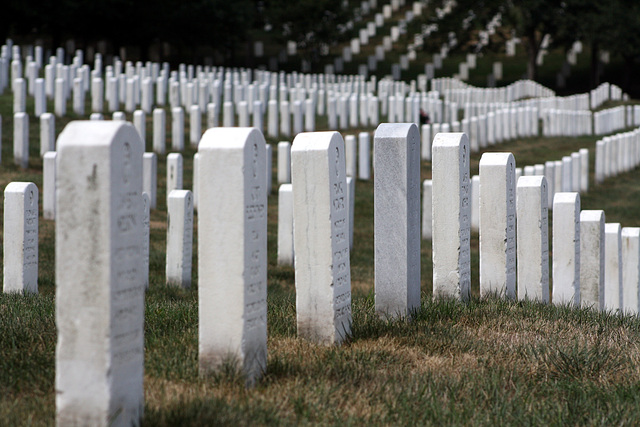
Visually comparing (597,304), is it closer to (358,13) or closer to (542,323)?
(542,323)

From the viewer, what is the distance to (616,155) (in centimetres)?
2234

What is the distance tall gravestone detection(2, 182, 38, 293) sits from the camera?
7676 mm

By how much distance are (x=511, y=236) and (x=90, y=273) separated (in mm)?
4568

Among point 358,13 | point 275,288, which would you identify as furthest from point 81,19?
point 275,288

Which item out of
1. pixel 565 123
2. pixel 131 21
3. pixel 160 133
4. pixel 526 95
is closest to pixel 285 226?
pixel 160 133

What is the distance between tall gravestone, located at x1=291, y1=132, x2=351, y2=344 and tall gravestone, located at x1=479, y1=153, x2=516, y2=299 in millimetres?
2367

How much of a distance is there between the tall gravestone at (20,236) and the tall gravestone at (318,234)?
3.72 meters

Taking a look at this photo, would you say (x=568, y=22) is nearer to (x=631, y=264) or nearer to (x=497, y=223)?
(x=631, y=264)

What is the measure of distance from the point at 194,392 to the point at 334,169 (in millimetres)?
1613

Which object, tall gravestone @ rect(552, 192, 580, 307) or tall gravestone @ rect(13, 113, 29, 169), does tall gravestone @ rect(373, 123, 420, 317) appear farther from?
tall gravestone @ rect(13, 113, 29, 169)

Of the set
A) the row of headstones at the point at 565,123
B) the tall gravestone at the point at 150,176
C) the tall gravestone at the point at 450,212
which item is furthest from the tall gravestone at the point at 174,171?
the row of headstones at the point at 565,123

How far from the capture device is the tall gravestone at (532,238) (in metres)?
7.34

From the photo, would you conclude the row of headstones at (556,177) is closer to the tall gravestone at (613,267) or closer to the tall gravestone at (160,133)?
the tall gravestone at (613,267)

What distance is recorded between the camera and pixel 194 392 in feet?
12.1
